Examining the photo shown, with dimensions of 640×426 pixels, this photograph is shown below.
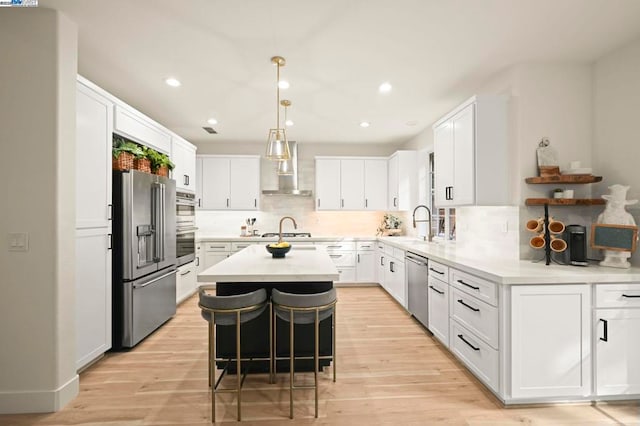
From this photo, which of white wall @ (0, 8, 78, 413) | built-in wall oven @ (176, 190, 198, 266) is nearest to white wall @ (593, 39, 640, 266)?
white wall @ (0, 8, 78, 413)

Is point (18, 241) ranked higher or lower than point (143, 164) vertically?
lower

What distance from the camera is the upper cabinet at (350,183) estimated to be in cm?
595

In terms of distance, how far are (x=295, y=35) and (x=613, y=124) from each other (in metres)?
2.76

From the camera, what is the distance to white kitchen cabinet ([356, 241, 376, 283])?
18.5 ft

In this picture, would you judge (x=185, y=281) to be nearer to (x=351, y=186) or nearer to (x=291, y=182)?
(x=291, y=182)

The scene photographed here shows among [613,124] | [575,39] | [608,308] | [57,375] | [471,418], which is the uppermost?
[575,39]

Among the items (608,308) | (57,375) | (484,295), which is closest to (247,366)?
(57,375)

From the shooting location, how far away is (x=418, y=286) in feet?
12.0

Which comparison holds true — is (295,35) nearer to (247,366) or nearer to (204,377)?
(247,366)

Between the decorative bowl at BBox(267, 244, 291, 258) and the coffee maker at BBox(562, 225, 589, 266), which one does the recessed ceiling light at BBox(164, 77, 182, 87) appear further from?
the coffee maker at BBox(562, 225, 589, 266)

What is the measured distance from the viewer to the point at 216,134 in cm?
551

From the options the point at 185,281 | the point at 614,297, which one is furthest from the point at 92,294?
the point at 614,297

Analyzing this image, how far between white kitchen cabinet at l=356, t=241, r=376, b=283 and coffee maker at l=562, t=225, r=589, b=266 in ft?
10.8

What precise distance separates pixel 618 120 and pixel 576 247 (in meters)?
1.14
